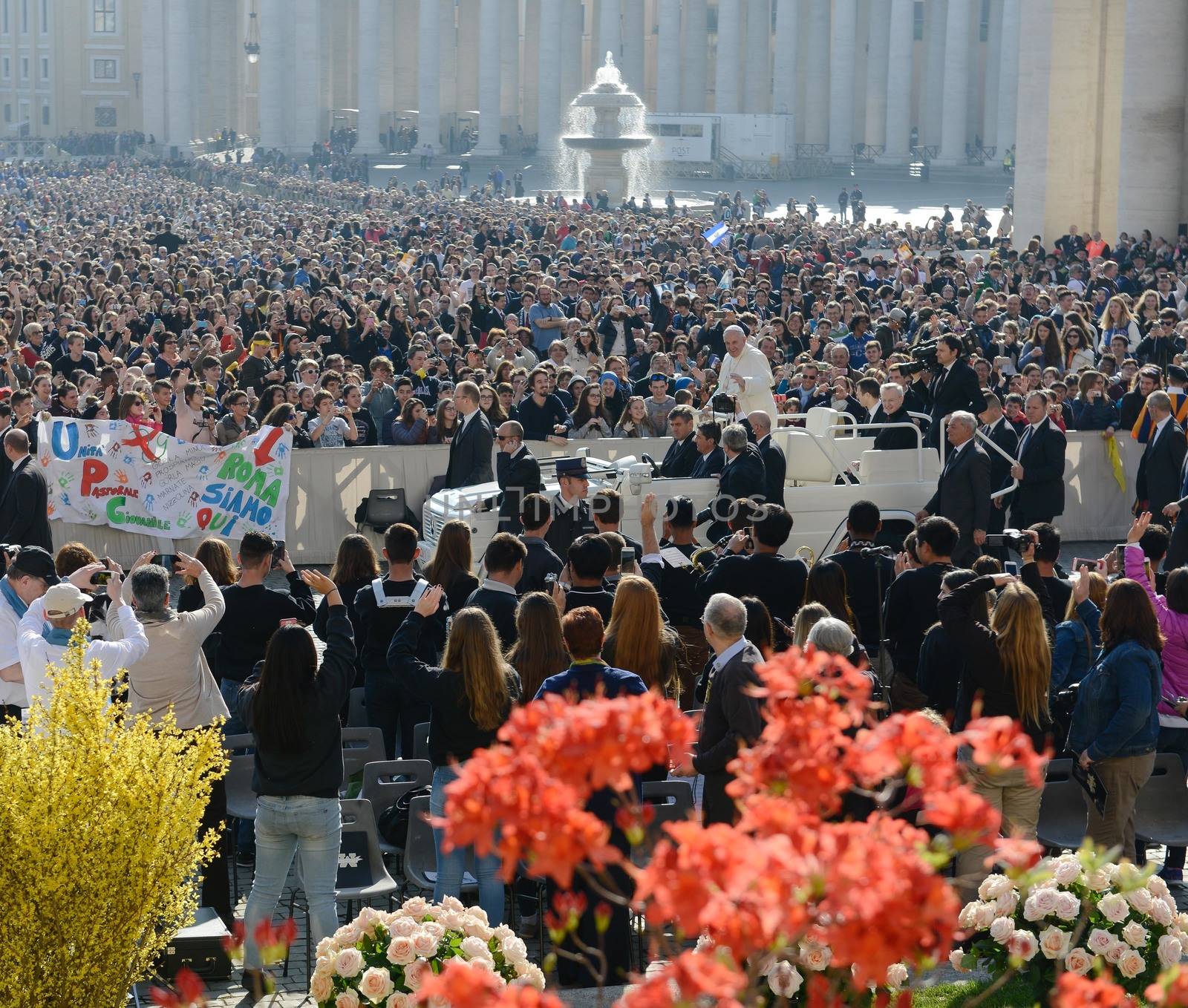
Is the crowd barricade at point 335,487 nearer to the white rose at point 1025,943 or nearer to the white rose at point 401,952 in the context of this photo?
the white rose at point 1025,943

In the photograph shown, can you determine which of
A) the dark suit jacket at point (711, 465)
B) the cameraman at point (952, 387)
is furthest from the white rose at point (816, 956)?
the cameraman at point (952, 387)

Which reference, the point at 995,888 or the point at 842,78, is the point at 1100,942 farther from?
the point at 842,78

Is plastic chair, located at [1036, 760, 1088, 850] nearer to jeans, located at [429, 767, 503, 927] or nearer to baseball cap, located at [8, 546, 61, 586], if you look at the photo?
jeans, located at [429, 767, 503, 927]

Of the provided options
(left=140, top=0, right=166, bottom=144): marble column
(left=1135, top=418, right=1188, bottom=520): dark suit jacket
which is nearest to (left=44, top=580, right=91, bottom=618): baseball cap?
(left=1135, top=418, right=1188, bottom=520): dark suit jacket

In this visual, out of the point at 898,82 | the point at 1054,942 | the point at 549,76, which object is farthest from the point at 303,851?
the point at 549,76

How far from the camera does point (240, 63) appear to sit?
11288cm

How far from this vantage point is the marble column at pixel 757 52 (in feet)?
293

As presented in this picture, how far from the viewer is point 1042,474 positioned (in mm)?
15062

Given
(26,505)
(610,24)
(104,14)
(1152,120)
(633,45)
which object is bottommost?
(26,505)

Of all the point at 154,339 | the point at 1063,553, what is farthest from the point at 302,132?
the point at 1063,553

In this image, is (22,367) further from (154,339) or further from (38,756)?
(38,756)

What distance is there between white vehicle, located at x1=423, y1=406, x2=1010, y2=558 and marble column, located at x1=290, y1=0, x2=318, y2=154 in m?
80.0

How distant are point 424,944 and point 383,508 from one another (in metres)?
10.2

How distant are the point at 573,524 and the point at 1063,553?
20.5 ft
